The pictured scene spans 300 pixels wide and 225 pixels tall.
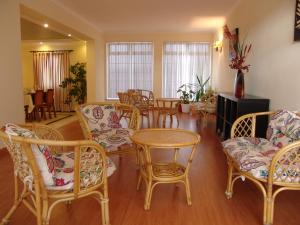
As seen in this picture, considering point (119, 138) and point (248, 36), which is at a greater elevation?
point (248, 36)

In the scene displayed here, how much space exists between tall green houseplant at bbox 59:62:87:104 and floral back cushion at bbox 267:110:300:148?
6.74 meters

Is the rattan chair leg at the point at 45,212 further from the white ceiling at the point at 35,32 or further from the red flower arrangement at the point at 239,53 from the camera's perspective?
the white ceiling at the point at 35,32

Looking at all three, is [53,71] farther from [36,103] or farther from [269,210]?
[269,210]

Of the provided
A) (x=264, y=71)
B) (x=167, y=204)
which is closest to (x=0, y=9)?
(x=167, y=204)

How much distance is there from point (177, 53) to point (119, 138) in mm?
5968

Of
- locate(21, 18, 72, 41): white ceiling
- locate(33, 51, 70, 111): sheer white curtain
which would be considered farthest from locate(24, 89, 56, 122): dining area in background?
locate(33, 51, 70, 111): sheer white curtain

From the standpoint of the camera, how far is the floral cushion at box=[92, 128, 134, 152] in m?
2.69

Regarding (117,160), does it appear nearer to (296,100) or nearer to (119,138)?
(119,138)

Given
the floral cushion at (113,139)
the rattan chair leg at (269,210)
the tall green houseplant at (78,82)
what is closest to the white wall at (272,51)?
the rattan chair leg at (269,210)

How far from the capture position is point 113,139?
2.75 m

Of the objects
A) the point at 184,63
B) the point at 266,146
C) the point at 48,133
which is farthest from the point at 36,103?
the point at 266,146

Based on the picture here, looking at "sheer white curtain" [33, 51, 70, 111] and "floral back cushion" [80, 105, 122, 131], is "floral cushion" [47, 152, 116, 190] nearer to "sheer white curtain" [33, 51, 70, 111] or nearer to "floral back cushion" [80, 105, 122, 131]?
"floral back cushion" [80, 105, 122, 131]

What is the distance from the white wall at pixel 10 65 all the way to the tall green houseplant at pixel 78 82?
4.45 metres

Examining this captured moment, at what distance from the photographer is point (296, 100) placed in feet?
9.12
